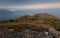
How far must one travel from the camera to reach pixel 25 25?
5.90ft

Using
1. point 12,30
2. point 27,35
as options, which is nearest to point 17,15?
point 12,30

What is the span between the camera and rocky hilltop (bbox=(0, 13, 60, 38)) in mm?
1758

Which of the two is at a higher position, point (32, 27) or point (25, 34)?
point (32, 27)

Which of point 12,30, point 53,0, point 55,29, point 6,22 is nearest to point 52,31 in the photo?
point 55,29

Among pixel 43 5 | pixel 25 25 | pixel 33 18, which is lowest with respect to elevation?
pixel 25 25

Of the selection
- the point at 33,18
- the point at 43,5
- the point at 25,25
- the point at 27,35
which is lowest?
the point at 27,35

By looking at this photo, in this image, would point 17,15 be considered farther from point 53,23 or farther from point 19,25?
point 53,23

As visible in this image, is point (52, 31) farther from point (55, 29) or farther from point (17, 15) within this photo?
point (17, 15)

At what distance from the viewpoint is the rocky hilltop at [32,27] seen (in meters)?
1.76

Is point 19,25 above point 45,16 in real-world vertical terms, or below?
below

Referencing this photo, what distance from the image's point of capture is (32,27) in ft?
5.83

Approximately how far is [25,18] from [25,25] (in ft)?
0.38

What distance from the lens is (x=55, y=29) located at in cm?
174

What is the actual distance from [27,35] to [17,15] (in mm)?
367
